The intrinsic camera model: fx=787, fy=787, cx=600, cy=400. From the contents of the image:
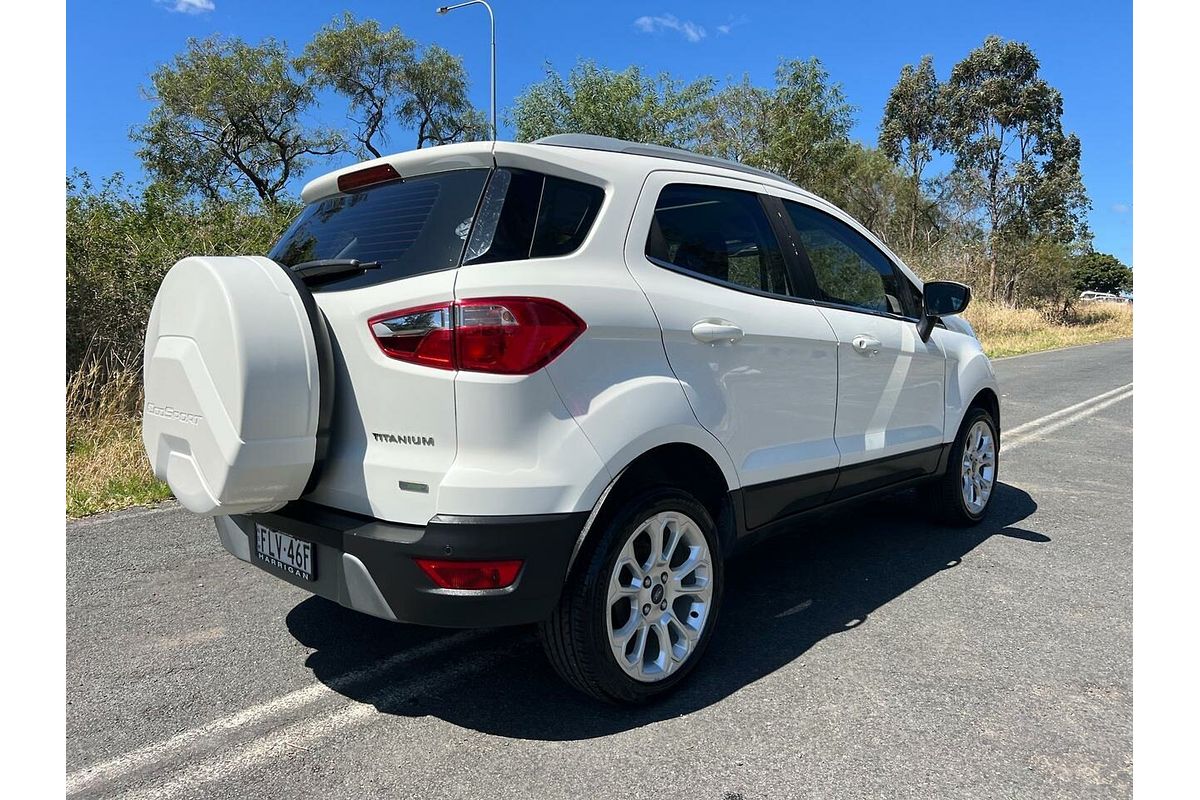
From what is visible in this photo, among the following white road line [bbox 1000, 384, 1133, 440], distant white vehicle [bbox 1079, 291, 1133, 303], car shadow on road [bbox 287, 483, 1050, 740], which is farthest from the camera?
distant white vehicle [bbox 1079, 291, 1133, 303]

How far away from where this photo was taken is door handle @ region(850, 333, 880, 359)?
3.69 m

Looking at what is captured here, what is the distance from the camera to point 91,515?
5023mm

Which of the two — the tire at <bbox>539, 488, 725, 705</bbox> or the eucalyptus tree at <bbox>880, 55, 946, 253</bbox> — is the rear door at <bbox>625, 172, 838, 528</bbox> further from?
the eucalyptus tree at <bbox>880, 55, 946, 253</bbox>

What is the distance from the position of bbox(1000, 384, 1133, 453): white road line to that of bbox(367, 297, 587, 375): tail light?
21.5 feet

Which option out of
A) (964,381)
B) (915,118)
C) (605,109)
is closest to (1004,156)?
(915,118)

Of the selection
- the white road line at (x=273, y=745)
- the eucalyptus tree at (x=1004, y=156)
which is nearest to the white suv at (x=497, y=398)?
the white road line at (x=273, y=745)

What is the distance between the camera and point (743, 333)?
9.80ft

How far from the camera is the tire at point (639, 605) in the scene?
248 centimetres

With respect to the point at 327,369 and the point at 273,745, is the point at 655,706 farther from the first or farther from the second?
the point at 327,369

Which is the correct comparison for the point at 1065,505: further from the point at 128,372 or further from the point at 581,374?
the point at 128,372

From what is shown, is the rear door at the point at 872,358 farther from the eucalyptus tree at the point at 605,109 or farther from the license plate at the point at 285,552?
the eucalyptus tree at the point at 605,109

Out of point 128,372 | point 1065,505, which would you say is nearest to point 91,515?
point 128,372

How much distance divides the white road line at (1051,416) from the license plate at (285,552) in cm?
776

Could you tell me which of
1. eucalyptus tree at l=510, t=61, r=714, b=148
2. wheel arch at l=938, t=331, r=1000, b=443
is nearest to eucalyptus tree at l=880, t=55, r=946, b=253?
eucalyptus tree at l=510, t=61, r=714, b=148
